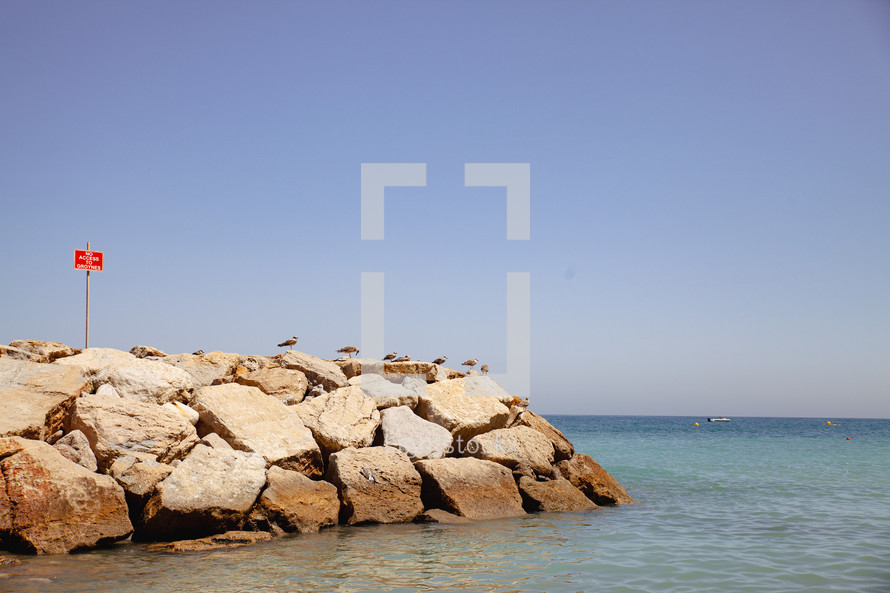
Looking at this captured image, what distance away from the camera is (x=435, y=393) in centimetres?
1429

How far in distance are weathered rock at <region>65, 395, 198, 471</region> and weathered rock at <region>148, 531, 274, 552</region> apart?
1.70 metres

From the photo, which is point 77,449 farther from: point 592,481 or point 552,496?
point 592,481

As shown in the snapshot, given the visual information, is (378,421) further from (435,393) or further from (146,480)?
(146,480)

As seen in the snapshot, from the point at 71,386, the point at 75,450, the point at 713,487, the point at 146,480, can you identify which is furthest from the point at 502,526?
the point at 713,487

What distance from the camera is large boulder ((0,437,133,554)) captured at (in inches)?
328

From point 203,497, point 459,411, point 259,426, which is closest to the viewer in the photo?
point 203,497

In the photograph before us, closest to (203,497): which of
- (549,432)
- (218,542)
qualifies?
(218,542)

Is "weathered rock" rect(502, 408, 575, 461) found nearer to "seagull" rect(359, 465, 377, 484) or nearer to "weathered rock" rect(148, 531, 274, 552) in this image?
"seagull" rect(359, 465, 377, 484)

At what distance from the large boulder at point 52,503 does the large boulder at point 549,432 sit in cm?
871

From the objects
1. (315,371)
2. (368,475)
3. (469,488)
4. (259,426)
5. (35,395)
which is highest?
(315,371)

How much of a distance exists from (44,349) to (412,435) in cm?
829

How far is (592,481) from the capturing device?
13.8 metres

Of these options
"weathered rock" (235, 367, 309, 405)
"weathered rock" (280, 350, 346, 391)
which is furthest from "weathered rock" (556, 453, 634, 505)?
"weathered rock" (235, 367, 309, 405)

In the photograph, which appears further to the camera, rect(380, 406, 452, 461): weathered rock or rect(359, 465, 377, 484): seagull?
rect(380, 406, 452, 461): weathered rock
